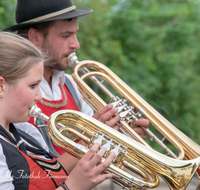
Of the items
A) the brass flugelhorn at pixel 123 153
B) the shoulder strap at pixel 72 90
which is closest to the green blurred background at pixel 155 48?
the shoulder strap at pixel 72 90

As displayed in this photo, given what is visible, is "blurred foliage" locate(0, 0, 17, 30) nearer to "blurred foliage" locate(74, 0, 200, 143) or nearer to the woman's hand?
"blurred foliage" locate(74, 0, 200, 143)

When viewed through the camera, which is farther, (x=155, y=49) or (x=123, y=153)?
(x=155, y=49)

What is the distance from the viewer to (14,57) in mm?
1246

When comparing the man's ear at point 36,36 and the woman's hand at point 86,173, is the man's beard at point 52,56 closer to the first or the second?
the man's ear at point 36,36

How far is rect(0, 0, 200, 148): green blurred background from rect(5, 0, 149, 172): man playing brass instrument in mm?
1388

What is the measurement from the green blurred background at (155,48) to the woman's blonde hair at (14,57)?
1.95 meters

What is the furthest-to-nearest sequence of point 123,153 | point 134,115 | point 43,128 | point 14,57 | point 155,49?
point 155,49 → point 134,115 → point 43,128 → point 123,153 → point 14,57

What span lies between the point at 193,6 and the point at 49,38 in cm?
215

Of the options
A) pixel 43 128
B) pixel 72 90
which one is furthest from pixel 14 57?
pixel 72 90

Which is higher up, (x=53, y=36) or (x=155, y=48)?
(x=53, y=36)

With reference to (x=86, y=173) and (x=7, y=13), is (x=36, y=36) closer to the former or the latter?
(x=7, y=13)

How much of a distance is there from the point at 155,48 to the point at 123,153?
7.25 ft

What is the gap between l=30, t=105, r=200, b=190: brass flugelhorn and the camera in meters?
1.37

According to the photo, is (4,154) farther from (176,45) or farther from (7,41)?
(176,45)
